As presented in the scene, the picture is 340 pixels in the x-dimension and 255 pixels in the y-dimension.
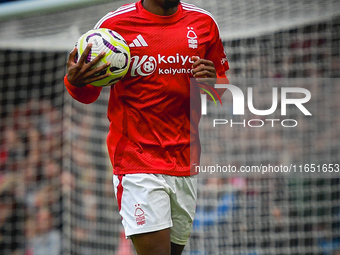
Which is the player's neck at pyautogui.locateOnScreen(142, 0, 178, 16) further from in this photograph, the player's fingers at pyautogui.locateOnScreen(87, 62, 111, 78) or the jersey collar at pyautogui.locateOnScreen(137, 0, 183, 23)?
the player's fingers at pyautogui.locateOnScreen(87, 62, 111, 78)

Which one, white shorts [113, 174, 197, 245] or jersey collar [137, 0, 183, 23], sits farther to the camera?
jersey collar [137, 0, 183, 23]

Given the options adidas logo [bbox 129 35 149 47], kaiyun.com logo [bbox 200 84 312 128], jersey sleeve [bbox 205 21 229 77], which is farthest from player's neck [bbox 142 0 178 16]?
kaiyun.com logo [bbox 200 84 312 128]

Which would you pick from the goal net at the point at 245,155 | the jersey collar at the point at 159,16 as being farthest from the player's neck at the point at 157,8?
the goal net at the point at 245,155

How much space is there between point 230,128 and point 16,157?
2428mm

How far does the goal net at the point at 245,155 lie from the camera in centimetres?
534

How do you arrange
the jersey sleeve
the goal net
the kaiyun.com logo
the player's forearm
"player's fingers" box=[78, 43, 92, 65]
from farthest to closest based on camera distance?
1. the kaiyun.com logo
2. the goal net
3. the jersey sleeve
4. the player's forearm
5. "player's fingers" box=[78, 43, 92, 65]

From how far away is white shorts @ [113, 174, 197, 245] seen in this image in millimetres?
2914

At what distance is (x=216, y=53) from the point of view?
10.9ft

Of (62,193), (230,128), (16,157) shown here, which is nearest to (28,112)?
(16,157)

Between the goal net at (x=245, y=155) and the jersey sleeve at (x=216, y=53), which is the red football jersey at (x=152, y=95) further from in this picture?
the goal net at (x=245, y=155)

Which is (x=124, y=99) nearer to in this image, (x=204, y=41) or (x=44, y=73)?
(x=204, y=41)

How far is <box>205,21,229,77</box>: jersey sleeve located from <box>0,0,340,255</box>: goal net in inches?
75.0

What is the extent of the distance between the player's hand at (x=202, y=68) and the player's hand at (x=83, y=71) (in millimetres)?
446

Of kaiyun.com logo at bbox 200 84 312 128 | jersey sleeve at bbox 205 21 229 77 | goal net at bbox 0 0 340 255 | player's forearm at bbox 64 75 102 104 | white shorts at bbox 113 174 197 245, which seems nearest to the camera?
white shorts at bbox 113 174 197 245
